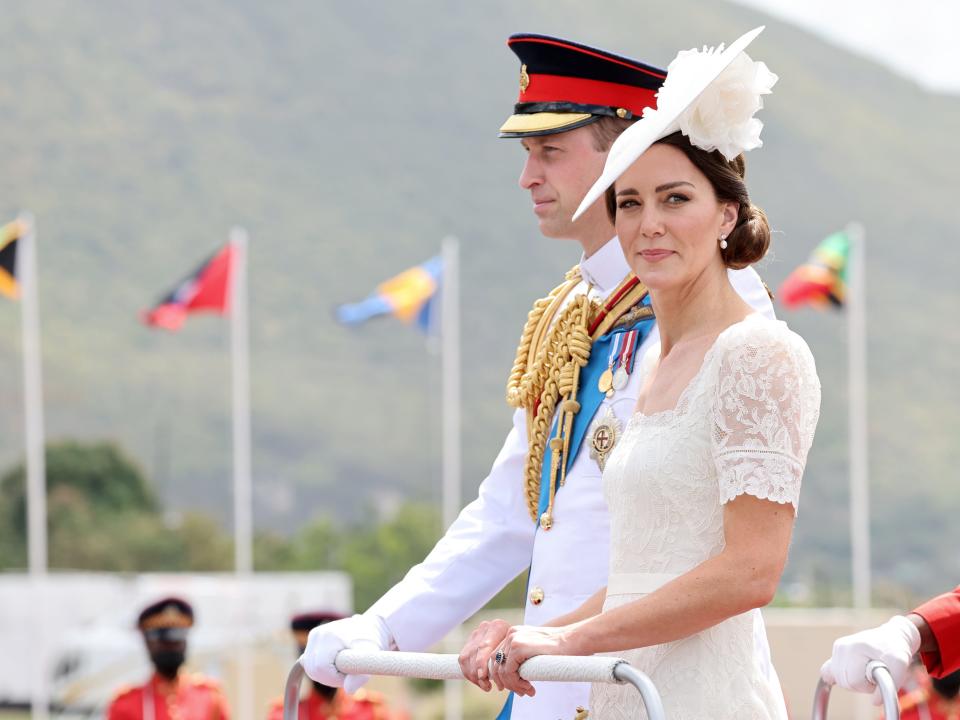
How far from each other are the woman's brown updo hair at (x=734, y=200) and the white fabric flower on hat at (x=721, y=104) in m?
0.01

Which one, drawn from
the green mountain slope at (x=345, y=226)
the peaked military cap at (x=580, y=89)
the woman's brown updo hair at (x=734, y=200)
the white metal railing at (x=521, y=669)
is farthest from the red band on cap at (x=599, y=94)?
the green mountain slope at (x=345, y=226)

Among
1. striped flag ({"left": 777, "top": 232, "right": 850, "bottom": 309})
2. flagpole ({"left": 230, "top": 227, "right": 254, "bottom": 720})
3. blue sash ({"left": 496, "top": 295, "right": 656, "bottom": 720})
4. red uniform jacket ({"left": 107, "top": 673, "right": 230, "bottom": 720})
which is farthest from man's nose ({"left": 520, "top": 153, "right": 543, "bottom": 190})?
striped flag ({"left": 777, "top": 232, "right": 850, "bottom": 309})

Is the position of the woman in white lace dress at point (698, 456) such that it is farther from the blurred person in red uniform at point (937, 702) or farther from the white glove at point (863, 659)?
the blurred person in red uniform at point (937, 702)

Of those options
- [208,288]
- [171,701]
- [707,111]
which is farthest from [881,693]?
[208,288]

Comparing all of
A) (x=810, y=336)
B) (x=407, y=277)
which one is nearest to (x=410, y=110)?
(x=810, y=336)

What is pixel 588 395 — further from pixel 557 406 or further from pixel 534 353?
pixel 534 353

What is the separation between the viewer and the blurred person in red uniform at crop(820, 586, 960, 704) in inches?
101

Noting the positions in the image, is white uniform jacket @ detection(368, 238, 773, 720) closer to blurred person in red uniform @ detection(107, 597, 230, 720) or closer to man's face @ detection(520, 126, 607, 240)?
man's face @ detection(520, 126, 607, 240)

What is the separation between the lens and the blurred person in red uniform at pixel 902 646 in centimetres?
256

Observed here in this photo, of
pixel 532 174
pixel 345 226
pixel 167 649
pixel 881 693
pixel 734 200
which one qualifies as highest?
pixel 345 226

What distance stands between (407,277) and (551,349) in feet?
59.0

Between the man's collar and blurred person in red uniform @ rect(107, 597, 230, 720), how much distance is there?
5.85 metres

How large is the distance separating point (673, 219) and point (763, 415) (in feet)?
1.15

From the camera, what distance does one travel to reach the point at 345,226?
10212cm
